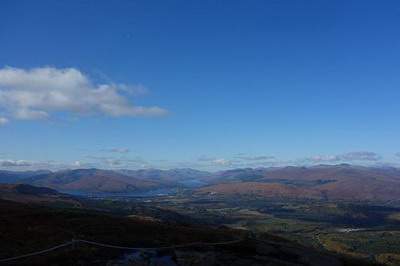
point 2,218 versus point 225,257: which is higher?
point 2,218

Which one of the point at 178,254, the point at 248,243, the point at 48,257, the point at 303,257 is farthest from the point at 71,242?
the point at 303,257

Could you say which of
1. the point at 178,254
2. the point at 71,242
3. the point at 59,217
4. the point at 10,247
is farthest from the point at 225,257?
the point at 59,217

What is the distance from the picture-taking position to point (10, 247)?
115ft

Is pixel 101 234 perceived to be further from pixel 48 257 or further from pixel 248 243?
pixel 248 243

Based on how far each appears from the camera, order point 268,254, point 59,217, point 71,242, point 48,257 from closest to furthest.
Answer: point 48,257
point 71,242
point 268,254
point 59,217

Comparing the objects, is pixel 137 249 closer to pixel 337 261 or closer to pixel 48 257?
A: pixel 48 257

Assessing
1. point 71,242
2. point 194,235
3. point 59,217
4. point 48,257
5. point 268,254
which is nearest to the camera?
point 48,257

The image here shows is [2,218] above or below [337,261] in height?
above

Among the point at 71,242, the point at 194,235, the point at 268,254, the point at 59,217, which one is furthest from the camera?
the point at 59,217

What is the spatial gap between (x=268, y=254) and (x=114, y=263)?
1503cm

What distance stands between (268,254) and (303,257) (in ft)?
11.3

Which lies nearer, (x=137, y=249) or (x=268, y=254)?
(x=137, y=249)

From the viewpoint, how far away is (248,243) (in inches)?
1743

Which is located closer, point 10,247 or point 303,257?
point 10,247
